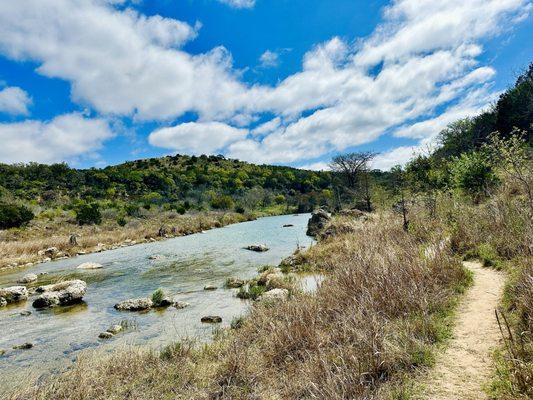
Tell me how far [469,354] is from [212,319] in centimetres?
762

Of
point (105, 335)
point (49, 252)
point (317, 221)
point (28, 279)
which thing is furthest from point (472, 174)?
point (49, 252)

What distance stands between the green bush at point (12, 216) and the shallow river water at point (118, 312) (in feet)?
46.0

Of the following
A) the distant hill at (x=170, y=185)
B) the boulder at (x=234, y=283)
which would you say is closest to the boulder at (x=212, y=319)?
the boulder at (x=234, y=283)

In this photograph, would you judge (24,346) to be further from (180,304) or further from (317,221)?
(317,221)

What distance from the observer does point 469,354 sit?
5.11m

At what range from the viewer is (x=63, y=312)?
528 inches

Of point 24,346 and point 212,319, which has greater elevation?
point 24,346

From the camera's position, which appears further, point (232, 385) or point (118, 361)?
point (118, 361)

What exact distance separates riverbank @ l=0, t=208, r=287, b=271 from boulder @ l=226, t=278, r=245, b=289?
1814 centimetres

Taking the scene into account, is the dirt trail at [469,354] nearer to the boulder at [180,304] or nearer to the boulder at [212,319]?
the boulder at [212,319]

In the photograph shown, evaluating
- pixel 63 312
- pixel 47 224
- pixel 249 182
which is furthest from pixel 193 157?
pixel 63 312

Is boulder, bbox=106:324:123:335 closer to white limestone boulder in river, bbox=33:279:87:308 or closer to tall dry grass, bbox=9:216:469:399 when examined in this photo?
tall dry grass, bbox=9:216:469:399

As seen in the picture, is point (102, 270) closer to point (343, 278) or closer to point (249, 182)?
point (343, 278)

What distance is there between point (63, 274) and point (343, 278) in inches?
762
